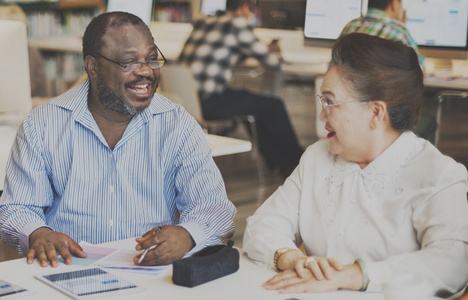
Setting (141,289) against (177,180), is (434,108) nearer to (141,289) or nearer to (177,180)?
(177,180)

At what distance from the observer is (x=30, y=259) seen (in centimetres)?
181

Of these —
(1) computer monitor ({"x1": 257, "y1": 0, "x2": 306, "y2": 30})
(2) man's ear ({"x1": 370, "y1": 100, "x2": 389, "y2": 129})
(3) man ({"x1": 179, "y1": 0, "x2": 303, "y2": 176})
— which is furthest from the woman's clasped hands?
(1) computer monitor ({"x1": 257, "y1": 0, "x2": 306, "y2": 30})

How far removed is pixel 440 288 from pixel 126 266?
732 mm

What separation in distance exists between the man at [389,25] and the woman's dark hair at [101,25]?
175 cm

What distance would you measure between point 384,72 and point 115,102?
0.85 meters

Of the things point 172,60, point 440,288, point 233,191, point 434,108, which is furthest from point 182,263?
point 434,108

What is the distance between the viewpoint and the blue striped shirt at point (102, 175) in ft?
7.35

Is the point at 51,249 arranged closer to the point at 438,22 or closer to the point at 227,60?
the point at 438,22

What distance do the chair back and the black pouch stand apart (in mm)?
3883

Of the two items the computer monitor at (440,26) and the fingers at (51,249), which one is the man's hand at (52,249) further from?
the computer monitor at (440,26)

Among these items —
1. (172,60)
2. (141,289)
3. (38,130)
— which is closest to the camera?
(141,289)

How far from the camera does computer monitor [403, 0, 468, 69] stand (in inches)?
181

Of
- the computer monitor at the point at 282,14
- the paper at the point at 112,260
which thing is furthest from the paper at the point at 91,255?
the computer monitor at the point at 282,14

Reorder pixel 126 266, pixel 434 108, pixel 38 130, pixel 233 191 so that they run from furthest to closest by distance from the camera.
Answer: pixel 434 108, pixel 233 191, pixel 38 130, pixel 126 266
